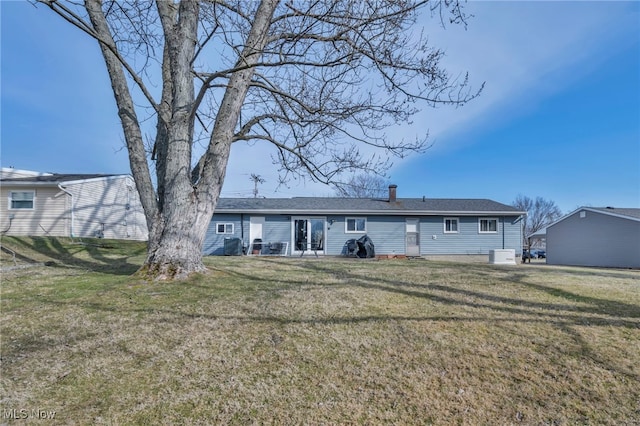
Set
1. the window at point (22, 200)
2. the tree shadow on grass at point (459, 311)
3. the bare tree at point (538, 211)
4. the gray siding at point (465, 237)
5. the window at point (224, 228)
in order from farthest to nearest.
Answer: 1. the bare tree at point (538, 211)
2. the gray siding at point (465, 237)
3. the window at point (224, 228)
4. the window at point (22, 200)
5. the tree shadow on grass at point (459, 311)

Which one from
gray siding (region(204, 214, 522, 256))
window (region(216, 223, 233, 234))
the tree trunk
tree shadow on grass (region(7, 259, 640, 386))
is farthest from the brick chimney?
the tree trunk

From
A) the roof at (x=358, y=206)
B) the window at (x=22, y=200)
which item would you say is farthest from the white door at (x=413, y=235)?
the window at (x=22, y=200)

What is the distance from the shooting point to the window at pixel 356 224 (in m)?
18.0

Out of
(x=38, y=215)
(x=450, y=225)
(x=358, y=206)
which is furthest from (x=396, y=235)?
(x=38, y=215)

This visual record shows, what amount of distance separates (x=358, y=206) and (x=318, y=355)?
50.6ft

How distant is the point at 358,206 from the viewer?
18.4m

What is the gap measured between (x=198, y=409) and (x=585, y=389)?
2.95m

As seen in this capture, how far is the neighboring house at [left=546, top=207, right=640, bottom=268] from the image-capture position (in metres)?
16.9

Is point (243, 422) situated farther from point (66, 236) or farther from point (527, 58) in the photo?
point (66, 236)

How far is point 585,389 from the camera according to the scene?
263 centimetres

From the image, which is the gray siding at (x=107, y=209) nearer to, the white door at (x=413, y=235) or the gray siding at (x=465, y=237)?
the white door at (x=413, y=235)

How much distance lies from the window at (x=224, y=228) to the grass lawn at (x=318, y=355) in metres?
12.1

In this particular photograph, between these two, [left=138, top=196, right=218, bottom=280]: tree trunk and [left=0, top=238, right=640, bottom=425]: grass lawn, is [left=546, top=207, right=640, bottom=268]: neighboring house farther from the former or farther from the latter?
[left=138, top=196, right=218, bottom=280]: tree trunk

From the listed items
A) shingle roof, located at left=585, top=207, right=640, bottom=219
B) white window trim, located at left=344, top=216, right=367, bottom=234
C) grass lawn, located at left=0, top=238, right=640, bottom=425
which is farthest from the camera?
white window trim, located at left=344, top=216, right=367, bottom=234
